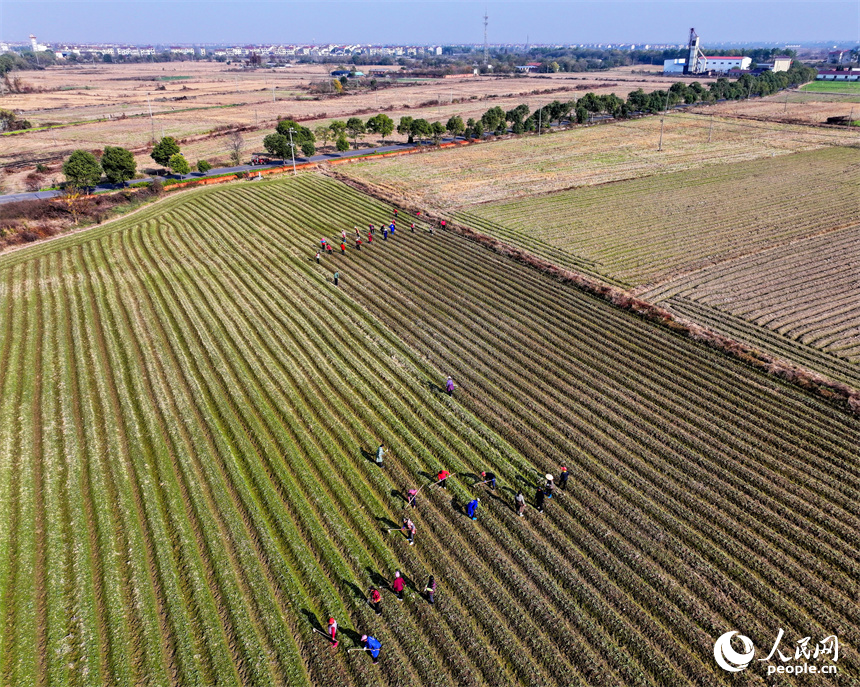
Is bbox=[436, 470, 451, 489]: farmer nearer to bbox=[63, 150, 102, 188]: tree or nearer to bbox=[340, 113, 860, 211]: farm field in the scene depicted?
bbox=[340, 113, 860, 211]: farm field

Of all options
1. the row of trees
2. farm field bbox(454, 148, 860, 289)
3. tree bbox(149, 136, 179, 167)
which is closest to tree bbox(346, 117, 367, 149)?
the row of trees

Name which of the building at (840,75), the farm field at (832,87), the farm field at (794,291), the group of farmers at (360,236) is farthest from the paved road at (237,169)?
the building at (840,75)

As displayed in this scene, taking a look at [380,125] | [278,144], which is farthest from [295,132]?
[380,125]

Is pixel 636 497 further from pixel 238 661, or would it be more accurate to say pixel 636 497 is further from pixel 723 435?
pixel 238 661

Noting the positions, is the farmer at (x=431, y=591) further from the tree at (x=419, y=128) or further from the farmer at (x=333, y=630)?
the tree at (x=419, y=128)

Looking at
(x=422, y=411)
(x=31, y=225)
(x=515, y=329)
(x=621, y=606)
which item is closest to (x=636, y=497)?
(x=621, y=606)

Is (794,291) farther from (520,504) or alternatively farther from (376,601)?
(376,601)

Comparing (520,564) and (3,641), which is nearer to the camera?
(3,641)
